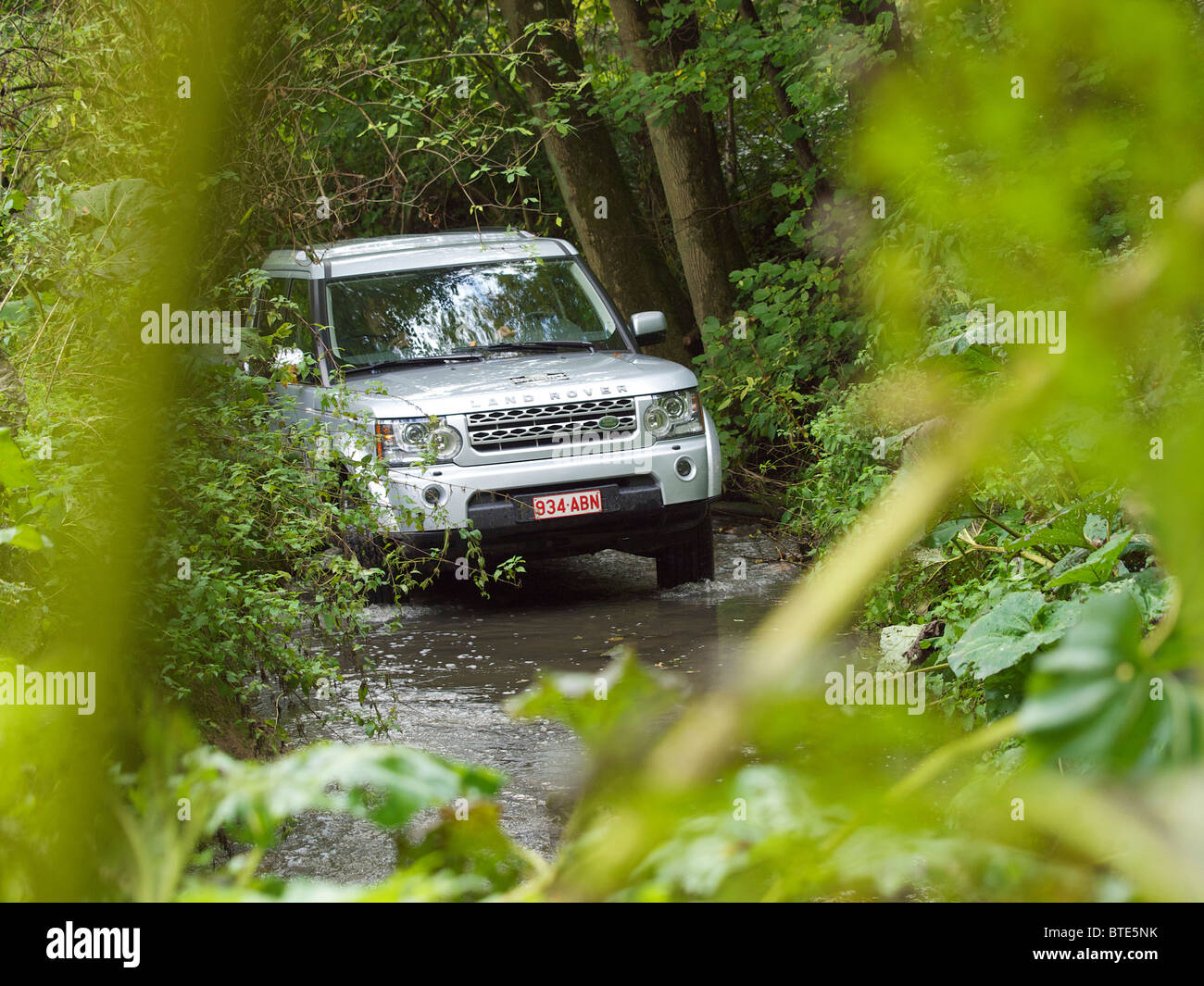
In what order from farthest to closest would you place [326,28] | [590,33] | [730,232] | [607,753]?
[590,33], [730,232], [326,28], [607,753]

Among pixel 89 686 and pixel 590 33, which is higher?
pixel 590 33

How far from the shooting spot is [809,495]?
7.74m

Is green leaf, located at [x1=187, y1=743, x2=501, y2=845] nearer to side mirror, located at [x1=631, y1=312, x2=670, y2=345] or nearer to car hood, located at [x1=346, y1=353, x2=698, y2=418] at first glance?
car hood, located at [x1=346, y1=353, x2=698, y2=418]

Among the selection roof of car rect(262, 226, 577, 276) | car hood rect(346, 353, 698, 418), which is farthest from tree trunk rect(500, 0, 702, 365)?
car hood rect(346, 353, 698, 418)

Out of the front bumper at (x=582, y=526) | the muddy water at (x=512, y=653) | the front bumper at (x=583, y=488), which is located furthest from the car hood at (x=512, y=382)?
the muddy water at (x=512, y=653)

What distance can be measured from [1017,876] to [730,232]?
11.9 m

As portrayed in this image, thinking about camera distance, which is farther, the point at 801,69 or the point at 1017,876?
the point at 801,69

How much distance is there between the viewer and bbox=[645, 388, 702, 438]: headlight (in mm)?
7410

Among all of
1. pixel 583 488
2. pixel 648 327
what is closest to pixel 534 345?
pixel 648 327

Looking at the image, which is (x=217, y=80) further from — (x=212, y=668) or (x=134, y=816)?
(x=212, y=668)

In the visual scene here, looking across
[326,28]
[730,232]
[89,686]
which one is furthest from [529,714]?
[730,232]

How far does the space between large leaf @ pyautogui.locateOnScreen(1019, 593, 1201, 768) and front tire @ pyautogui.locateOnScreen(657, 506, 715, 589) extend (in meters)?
7.14

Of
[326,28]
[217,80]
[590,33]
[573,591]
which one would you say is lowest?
[573,591]

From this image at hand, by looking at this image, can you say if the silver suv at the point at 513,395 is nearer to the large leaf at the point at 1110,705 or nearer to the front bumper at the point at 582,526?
Answer: the front bumper at the point at 582,526
